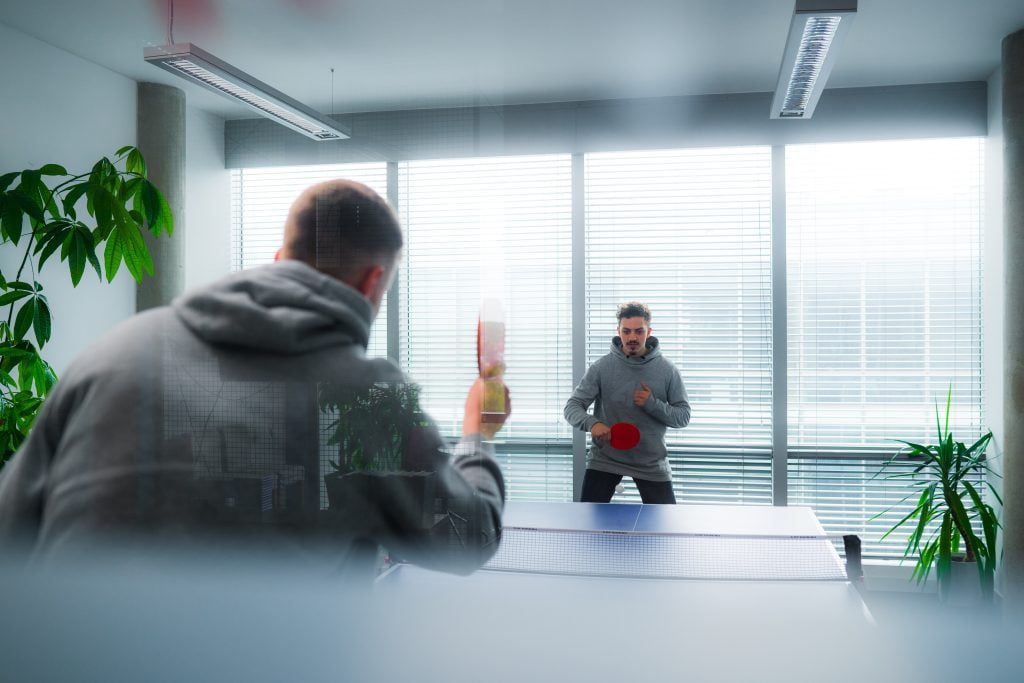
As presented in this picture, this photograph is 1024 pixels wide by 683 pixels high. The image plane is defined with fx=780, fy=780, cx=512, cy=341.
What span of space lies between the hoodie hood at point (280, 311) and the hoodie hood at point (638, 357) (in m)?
3.11

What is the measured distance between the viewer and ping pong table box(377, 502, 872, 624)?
59 cm

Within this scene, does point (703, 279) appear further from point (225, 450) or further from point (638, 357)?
point (225, 450)

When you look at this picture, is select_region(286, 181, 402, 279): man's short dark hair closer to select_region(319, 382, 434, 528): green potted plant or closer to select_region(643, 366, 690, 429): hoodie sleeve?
select_region(319, 382, 434, 528): green potted plant

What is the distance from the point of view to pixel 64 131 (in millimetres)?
519

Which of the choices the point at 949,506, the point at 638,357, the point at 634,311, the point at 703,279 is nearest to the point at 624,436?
the point at 638,357

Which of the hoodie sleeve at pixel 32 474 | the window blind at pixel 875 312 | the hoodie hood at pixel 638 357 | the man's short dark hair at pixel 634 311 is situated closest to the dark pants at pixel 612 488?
the hoodie hood at pixel 638 357

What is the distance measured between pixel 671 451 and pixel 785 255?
3.78 feet

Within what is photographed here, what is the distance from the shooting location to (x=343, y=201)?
51 centimetres

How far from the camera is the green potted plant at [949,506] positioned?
3.36 metres

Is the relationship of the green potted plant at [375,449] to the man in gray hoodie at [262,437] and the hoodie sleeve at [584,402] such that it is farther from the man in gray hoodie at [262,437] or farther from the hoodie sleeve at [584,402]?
the hoodie sleeve at [584,402]

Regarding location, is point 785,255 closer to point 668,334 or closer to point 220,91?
point 668,334

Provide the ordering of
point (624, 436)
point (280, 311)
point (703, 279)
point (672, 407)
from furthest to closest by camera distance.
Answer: point (703, 279)
point (672, 407)
point (624, 436)
point (280, 311)

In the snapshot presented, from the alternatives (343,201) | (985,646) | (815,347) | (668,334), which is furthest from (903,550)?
(343,201)

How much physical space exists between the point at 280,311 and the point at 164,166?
0.15 metres
